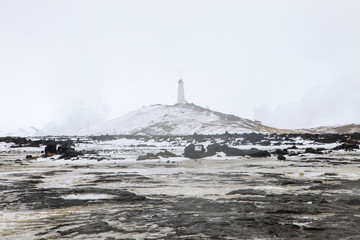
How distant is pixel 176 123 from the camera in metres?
112

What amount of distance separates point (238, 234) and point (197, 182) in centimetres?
620

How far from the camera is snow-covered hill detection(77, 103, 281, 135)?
98438 mm

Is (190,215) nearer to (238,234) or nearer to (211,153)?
(238,234)

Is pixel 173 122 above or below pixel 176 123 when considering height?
above

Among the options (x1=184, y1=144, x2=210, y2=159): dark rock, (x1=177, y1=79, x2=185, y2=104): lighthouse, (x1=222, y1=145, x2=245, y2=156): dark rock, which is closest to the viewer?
(x1=184, y1=144, x2=210, y2=159): dark rock

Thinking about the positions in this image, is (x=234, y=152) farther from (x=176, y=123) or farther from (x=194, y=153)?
(x=176, y=123)

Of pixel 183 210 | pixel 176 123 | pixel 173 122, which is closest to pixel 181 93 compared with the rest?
pixel 173 122

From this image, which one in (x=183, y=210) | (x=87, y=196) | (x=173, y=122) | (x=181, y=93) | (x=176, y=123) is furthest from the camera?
(x=181, y=93)

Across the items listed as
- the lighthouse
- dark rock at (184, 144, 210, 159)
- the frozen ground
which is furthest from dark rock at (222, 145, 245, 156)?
the lighthouse

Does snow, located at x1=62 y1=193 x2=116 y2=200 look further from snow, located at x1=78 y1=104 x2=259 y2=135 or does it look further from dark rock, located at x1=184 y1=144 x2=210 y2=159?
snow, located at x1=78 y1=104 x2=259 y2=135

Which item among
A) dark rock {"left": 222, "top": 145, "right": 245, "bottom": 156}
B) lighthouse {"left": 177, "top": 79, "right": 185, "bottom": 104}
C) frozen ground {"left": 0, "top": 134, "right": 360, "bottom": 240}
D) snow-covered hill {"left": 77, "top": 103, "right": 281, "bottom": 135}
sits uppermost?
lighthouse {"left": 177, "top": 79, "right": 185, "bottom": 104}

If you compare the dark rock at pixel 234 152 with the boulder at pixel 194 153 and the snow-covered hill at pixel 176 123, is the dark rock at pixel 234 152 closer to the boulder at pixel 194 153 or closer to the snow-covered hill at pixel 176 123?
the boulder at pixel 194 153

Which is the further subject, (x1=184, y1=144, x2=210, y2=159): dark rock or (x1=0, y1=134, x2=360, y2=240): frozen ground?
(x1=184, y1=144, x2=210, y2=159): dark rock

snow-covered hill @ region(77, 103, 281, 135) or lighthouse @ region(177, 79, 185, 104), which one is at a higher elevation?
lighthouse @ region(177, 79, 185, 104)
